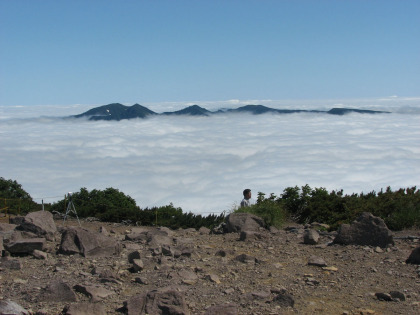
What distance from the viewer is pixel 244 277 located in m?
6.99

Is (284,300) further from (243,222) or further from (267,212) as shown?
(267,212)

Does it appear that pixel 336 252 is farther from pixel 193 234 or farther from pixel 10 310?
pixel 10 310

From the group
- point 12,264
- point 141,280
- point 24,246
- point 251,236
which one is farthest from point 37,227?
point 251,236

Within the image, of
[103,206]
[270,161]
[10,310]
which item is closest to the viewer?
[10,310]

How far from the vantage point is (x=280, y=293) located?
6156 millimetres

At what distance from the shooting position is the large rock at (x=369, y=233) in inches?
344

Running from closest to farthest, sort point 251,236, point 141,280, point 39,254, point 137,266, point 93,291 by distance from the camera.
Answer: point 93,291, point 141,280, point 137,266, point 39,254, point 251,236

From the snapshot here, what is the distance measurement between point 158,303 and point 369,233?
4.65m

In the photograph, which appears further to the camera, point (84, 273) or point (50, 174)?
point (50, 174)

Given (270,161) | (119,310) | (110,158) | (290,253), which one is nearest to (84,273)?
(119,310)

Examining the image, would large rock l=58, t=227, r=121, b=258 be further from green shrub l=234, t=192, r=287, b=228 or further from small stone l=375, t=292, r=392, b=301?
green shrub l=234, t=192, r=287, b=228

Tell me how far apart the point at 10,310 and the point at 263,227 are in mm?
6707

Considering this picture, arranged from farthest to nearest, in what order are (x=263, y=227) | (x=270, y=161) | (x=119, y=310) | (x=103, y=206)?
(x=270, y=161)
(x=103, y=206)
(x=263, y=227)
(x=119, y=310)

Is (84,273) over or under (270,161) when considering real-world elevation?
over
